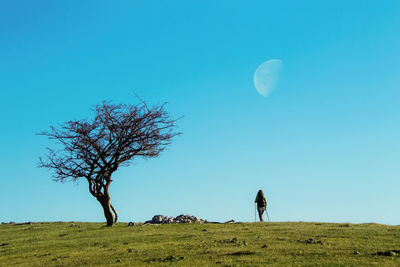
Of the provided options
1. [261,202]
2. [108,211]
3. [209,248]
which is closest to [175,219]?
[108,211]

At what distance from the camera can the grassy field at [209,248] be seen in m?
17.1

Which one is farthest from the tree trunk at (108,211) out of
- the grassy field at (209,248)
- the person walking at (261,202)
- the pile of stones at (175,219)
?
the person walking at (261,202)

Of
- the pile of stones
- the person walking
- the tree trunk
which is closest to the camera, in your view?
the pile of stones

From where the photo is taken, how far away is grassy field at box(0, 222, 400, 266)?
17109mm

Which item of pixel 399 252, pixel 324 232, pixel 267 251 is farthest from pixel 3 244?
pixel 399 252

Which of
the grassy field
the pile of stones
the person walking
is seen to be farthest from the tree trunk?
the person walking

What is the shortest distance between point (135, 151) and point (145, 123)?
11.2ft

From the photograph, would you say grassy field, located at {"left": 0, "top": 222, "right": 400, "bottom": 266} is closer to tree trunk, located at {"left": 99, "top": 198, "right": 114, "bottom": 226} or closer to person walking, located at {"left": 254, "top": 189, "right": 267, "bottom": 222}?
tree trunk, located at {"left": 99, "top": 198, "right": 114, "bottom": 226}

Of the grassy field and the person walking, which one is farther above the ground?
the person walking

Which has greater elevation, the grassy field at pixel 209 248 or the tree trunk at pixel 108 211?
the tree trunk at pixel 108 211

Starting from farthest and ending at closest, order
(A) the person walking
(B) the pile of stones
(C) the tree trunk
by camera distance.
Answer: (C) the tree trunk
(A) the person walking
(B) the pile of stones

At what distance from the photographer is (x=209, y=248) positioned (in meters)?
21.2

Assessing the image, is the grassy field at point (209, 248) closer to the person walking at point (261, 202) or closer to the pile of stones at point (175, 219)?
the pile of stones at point (175, 219)

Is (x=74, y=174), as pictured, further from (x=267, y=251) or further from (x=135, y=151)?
(x=267, y=251)
